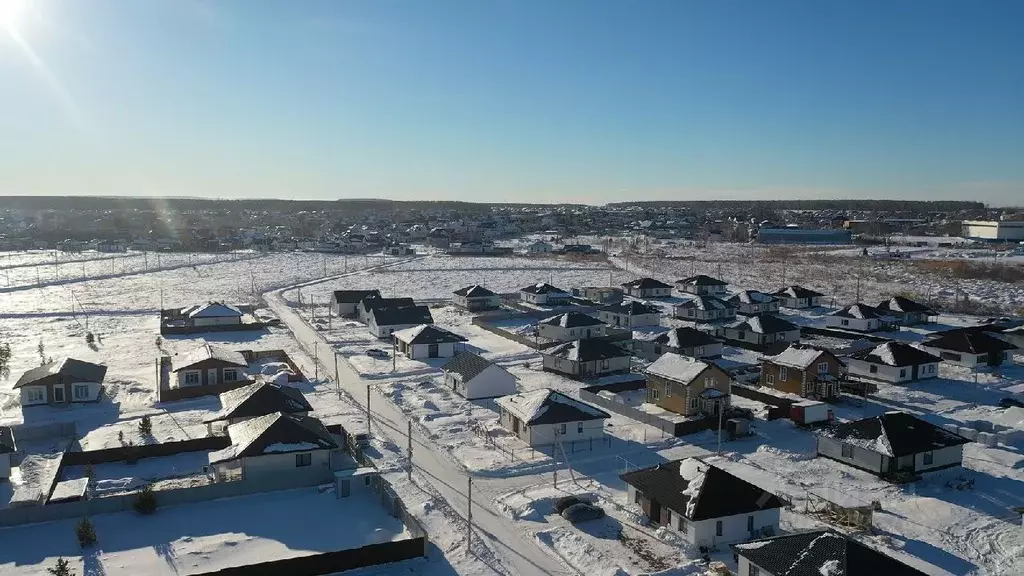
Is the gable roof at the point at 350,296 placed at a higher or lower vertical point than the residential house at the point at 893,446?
higher

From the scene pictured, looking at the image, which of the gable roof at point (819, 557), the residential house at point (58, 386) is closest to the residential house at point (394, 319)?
the residential house at point (58, 386)

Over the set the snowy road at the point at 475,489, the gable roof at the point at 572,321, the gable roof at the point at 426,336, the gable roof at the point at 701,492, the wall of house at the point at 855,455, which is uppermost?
the gable roof at the point at 572,321

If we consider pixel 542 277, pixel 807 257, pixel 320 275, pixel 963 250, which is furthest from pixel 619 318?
pixel 963 250

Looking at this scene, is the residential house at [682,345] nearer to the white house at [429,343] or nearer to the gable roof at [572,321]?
the gable roof at [572,321]

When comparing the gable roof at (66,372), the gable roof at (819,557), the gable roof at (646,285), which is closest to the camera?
the gable roof at (819,557)

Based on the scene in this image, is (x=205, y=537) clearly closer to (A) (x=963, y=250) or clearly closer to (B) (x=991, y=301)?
(B) (x=991, y=301)

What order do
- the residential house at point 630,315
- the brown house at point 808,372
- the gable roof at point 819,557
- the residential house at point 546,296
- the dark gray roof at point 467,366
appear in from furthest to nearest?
the residential house at point 546,296
the residential house at point 630,315
the brown house at point 808,372
the dark gray roof at point 467,366
the gable roof at point 819,557
